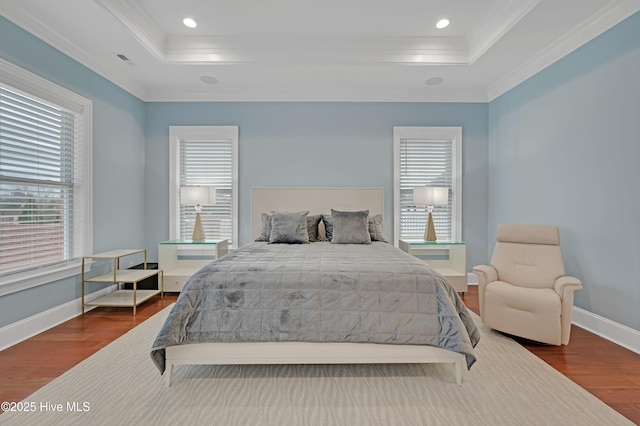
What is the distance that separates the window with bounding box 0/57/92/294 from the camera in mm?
2564

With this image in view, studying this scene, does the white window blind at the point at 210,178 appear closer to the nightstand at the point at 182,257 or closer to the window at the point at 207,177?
the window at the point at 207,177

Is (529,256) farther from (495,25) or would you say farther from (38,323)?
(38,323)

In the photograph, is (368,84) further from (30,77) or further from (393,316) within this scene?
(30,77)

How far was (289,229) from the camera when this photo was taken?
3564mm

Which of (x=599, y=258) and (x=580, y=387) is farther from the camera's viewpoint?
(x=599, y=258)

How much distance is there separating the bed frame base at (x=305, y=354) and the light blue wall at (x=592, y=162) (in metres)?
1.92

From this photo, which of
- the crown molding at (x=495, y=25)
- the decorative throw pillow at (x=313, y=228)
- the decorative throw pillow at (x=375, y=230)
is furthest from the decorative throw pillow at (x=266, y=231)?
the crown molding at (x=495, y=25)

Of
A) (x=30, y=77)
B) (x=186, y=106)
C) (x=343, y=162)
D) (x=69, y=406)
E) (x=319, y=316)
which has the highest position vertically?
(x=186, y=106)

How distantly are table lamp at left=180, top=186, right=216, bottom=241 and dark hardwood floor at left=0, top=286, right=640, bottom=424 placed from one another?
4.54 ft

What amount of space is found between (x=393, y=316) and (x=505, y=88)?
377 cm

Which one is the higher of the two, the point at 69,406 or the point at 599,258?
the point at 599,258

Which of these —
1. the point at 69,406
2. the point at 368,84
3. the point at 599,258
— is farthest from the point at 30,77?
the point at 599,258

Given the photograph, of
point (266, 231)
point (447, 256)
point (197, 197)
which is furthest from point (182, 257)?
point (447, 256)

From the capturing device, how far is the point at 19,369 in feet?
6.98
